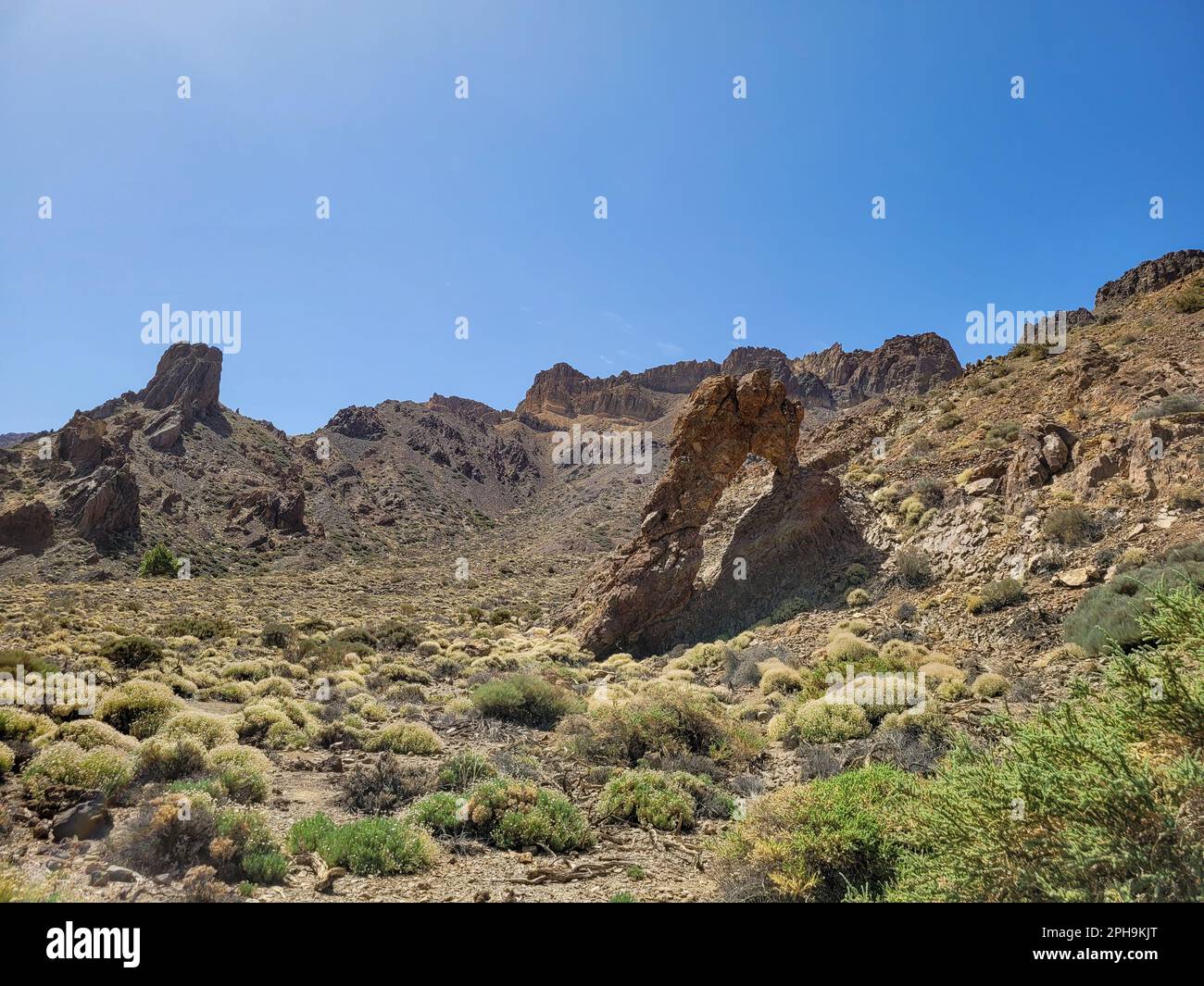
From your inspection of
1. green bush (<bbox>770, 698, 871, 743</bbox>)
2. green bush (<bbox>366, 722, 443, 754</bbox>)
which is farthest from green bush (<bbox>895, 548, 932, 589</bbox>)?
green bush (<bbox>366, 722, 443, 754</bbox>)

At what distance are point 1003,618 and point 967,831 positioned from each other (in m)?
10.7

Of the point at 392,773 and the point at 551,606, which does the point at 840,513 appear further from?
the point at 392,773

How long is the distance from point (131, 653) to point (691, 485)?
15690 millimetres

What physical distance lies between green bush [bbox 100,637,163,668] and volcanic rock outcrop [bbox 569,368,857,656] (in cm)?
1102

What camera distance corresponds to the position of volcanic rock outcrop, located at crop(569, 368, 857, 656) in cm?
1884

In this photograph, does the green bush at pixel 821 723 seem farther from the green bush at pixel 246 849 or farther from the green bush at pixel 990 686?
the green bush at pixel 246 849

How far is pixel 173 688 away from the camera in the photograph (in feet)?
38.8

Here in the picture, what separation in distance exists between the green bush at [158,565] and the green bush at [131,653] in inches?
1169

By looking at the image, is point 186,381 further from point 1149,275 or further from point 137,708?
point 1149,275

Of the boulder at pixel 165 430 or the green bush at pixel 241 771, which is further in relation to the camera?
the boulder at pixel 165 430

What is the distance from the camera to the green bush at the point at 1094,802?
2824mm

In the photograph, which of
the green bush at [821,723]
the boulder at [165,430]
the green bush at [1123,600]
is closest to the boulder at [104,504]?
the boulder at [165,430]

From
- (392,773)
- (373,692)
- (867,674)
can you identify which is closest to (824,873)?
(392,773)

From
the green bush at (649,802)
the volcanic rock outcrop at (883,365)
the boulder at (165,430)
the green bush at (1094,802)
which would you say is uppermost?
the volcanic rock outcrop at (883,365)
